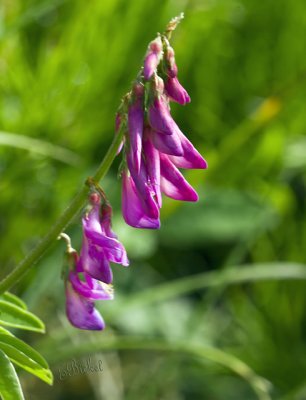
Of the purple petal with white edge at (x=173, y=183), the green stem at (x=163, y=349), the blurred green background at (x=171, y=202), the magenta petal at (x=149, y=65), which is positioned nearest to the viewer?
the magenta petal at (x=149, y=65)

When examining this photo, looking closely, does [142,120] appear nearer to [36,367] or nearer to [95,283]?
[95,283]

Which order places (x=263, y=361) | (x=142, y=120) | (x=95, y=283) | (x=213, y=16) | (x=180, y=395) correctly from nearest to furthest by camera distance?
1. (x=142, y=120)
2. (x=95, y=283)
3. (x=263, y=361)
4. (x=180, y=395)
5. (x=213, y=16)

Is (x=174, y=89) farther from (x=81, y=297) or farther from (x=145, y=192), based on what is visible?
(x=81, y=297)

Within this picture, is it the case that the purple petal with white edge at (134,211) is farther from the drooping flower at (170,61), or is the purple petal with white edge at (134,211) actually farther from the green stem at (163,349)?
the green stem at (163,349)

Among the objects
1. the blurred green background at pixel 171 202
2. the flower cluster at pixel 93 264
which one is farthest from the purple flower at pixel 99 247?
the blurred green background at pixel 171 202

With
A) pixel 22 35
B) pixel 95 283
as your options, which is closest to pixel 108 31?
pixel 22 35

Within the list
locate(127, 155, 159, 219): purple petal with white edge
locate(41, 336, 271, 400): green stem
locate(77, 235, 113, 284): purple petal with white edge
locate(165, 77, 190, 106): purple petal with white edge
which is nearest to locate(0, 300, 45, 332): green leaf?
locate(77, 235, 113, 284): purple petal with white edge

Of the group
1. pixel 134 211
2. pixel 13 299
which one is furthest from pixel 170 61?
pixel 13 299
